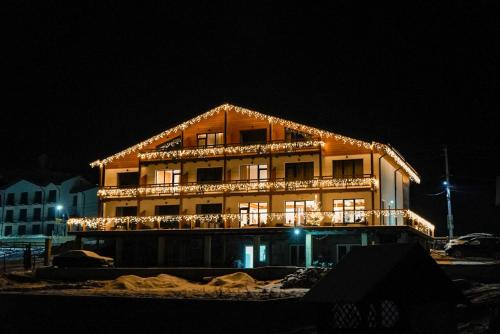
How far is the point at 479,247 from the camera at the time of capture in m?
37.0

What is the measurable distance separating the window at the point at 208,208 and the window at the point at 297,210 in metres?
4.76

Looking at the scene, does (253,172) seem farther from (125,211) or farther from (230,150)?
(125,211)

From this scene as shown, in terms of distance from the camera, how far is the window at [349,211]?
3775 cm

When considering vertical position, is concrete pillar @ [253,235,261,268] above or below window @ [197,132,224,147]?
below

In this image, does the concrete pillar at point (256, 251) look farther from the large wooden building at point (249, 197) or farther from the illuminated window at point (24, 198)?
the illuminated window at point (24, 198)

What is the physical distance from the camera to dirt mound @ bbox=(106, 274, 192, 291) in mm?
32250

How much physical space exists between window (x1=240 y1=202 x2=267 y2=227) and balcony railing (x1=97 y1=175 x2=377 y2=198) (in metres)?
1.00

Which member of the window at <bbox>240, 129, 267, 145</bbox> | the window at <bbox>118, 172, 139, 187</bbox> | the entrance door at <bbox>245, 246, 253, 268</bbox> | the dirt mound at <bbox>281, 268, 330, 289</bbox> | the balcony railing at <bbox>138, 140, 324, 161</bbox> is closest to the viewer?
the dirt mound at <bbox>281, 268, 330, 289</bbox>

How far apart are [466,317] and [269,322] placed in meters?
7.78

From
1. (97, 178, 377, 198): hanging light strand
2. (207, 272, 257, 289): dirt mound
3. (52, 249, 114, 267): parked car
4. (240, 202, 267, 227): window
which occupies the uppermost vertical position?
(97, 178, 377, 198): hanging light strand

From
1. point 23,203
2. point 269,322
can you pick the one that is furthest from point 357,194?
point 23,203

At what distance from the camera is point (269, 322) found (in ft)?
67.8

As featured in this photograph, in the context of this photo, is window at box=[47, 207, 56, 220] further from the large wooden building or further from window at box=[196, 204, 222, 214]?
window at box=[196, 204, 222, 214]

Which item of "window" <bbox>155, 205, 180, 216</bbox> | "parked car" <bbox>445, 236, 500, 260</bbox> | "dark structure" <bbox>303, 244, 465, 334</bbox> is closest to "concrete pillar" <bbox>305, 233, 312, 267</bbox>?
"parked car" <bbox>445, 236, 500, 260</bbox>
